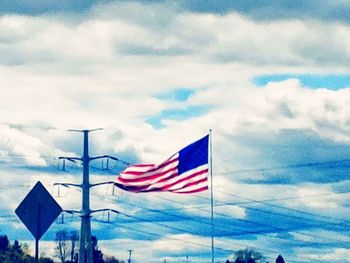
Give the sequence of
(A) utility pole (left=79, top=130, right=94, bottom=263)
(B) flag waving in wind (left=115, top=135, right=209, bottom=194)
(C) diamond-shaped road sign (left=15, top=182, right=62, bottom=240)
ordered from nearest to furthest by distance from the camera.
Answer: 1. (C) diamond-shaped road sign (left=15, top=182, right=62, bottom=240)
2. (B) flag waving in wind (left=115, top=135, right=209, bottom=194)
3. (A) utility pole (left=79, top=130, right=94, bottom=263)

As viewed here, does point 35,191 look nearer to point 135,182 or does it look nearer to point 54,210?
point 54,210

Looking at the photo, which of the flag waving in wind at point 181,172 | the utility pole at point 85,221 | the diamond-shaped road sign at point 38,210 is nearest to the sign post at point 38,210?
the diamond-shaped road sign at point 38,210

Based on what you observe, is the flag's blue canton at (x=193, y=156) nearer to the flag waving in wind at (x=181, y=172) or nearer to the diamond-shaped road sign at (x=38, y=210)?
the flag waving in wind at (x=181, y=172)

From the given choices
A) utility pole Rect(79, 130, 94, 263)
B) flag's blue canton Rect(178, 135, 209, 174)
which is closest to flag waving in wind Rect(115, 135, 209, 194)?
flag's blue canton Rect(178, 135, 209, 174)

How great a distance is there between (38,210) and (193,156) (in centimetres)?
2096

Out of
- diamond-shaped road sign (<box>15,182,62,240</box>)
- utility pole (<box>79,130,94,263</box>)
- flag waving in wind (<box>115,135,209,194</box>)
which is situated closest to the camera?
diamond-shaped road sign (<box>15,182,62,240</box>)

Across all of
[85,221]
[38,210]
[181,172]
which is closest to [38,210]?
[38,210]

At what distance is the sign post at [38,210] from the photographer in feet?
123

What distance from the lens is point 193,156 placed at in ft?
190

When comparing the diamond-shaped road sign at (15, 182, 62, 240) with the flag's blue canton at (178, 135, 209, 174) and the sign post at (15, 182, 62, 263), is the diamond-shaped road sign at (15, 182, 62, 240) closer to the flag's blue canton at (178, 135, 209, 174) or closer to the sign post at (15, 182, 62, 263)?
the sign post at (15, 182, 62, 263)

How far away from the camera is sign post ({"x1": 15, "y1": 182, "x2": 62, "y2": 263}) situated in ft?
123

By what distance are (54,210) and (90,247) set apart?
55.7m

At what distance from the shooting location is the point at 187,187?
56656mm

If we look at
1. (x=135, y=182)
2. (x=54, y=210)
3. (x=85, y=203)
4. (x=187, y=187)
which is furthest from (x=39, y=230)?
(x=85, y=203)
